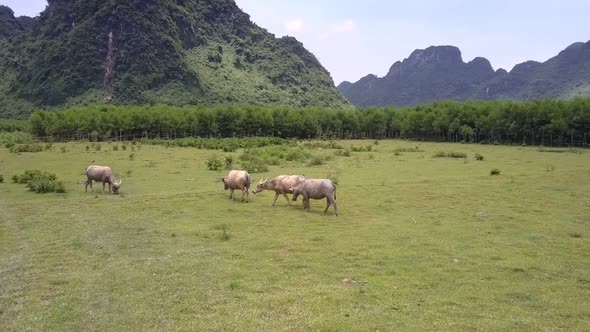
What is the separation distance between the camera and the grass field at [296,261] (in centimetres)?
989

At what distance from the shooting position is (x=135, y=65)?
157375 millimetres

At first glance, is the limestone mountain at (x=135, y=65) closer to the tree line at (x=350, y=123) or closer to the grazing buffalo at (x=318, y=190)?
the tree line at (x=350, y=123)

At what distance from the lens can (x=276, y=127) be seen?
9394cm

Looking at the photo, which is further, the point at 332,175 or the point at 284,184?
the point at 332,175

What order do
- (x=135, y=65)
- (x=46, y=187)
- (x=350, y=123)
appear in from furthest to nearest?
(x=135, y=65) < (x=350, y=123) < (x=46, y=187)

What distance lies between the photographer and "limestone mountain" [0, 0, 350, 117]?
149 m

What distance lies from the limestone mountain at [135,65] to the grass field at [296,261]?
123 m

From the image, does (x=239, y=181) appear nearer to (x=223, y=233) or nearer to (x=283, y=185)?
(x=283, y=185)

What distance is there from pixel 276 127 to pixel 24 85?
104756 millimetres

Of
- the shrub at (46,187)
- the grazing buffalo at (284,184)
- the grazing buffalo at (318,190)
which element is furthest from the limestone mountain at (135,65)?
the grazing buffalo at (318,190)

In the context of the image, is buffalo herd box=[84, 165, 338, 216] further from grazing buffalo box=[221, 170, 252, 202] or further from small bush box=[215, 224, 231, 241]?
small bush box=[215, 224, 231, 241]

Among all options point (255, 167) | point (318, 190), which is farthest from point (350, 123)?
point (318, 190)

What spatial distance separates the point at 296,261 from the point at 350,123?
90.1m

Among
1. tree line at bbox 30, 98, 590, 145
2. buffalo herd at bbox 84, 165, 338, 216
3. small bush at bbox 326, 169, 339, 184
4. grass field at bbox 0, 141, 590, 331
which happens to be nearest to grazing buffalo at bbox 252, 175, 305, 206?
buffalo herd at bbox 84, 165, 338, 216
